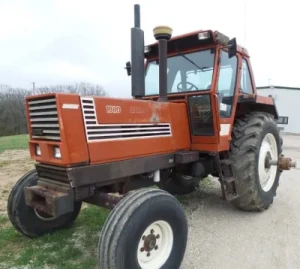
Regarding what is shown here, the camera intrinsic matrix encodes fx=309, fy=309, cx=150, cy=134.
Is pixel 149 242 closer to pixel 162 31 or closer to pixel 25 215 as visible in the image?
pixel 25 215

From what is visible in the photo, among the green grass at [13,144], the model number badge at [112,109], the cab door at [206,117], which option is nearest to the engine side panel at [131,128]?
the model number badge at [112,109]

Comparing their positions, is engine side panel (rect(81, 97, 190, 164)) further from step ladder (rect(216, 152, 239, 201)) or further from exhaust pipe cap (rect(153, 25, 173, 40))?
exhaust pipe cap (rect(153, 25, 173, 40))

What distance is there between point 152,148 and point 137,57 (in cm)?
96

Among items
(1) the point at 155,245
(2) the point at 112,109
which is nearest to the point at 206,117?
(2) the point at 112,109

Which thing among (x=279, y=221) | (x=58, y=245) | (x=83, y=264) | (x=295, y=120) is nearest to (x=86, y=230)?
(x=58, y=245)

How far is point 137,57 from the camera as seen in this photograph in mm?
3164

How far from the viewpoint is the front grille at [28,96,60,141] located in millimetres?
2582

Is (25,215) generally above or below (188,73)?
below

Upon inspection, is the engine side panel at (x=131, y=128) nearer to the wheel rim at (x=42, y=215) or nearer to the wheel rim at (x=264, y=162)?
the wheel rim at (x=42, y=215)

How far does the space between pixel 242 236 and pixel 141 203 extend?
5.64ft

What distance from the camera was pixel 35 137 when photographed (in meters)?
2.88

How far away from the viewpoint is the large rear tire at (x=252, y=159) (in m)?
4.01

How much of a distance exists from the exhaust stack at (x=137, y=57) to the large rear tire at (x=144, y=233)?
1165 millimetres

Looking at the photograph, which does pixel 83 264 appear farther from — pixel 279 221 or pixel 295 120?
pixel 295 120
